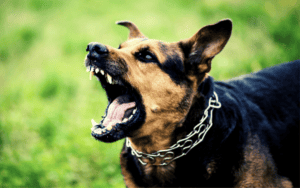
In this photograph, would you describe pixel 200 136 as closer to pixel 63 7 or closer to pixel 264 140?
pixel 264 140

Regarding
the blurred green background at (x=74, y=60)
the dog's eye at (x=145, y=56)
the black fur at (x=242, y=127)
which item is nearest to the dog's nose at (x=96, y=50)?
the dog's eye at (x=145, y=56)

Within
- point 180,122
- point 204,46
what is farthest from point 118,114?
point 204,46

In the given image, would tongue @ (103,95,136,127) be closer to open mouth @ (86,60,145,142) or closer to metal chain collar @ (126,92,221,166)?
open mouth @ (86,60,145,142)

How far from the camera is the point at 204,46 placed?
2.68 metres

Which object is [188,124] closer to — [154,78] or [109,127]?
[154,78]

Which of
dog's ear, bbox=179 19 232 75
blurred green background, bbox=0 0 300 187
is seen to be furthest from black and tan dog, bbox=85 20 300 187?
blurred green background, bbox=0 0 300 187

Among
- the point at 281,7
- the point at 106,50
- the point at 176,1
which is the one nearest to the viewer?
the point at 106,50

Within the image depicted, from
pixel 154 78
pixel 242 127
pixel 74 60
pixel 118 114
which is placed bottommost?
pixel 242 127

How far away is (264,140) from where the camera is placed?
284 centimetres

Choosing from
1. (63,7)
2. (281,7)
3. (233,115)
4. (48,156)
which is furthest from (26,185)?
(281,7)

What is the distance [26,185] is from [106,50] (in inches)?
88.6

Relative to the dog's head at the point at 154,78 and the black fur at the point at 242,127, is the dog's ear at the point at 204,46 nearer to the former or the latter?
the dog's head at the point at 154,78

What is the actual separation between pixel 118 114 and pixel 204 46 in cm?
117

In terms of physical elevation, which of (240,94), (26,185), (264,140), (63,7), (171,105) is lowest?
(264,140)
